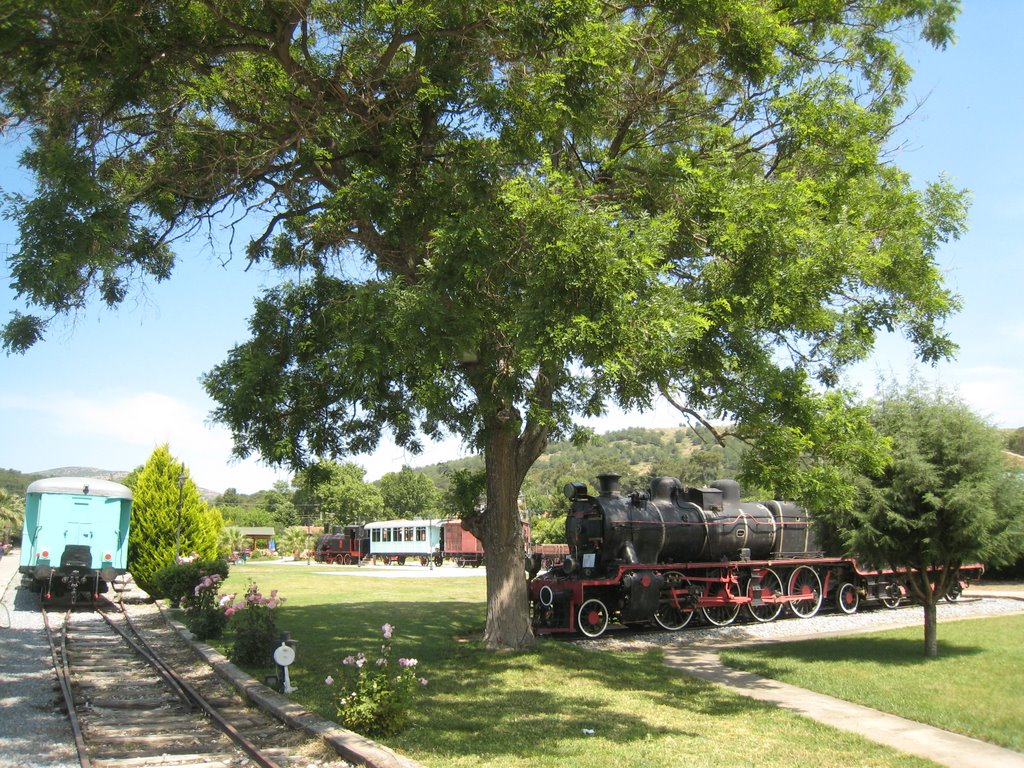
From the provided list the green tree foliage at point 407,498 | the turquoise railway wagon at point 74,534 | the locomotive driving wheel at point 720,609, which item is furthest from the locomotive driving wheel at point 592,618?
the green tree foliage at point 407,498

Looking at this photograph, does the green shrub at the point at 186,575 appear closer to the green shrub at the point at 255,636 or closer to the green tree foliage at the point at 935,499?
the green shrub at the point at 255,636

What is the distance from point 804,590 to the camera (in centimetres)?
1862

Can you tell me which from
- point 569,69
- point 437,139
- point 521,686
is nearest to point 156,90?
point 437,139

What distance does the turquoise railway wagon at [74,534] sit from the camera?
58.7 ft

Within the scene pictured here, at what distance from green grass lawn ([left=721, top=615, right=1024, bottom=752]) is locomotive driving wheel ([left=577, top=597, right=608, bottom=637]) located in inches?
105

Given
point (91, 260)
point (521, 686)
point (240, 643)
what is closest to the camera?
point (91, 260)

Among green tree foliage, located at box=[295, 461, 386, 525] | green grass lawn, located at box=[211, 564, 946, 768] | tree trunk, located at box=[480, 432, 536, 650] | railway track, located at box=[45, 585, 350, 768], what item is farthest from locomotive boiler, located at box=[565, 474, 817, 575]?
green tree foliage, located at box=[295, 461, 386, 525]

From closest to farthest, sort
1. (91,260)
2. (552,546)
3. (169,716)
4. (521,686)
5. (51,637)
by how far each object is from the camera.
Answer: (91,260) → (169,716) → (521,686) → (51,637) → (552,546)

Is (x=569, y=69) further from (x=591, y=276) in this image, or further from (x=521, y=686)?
(x=521, y=686)

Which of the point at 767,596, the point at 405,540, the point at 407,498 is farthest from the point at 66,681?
the point at 407,498

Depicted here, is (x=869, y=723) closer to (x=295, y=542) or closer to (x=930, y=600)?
(x=930, y=600)

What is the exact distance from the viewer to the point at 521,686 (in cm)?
995

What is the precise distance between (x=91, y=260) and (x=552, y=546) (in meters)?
36.5

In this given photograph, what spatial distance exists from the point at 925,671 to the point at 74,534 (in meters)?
17.5
